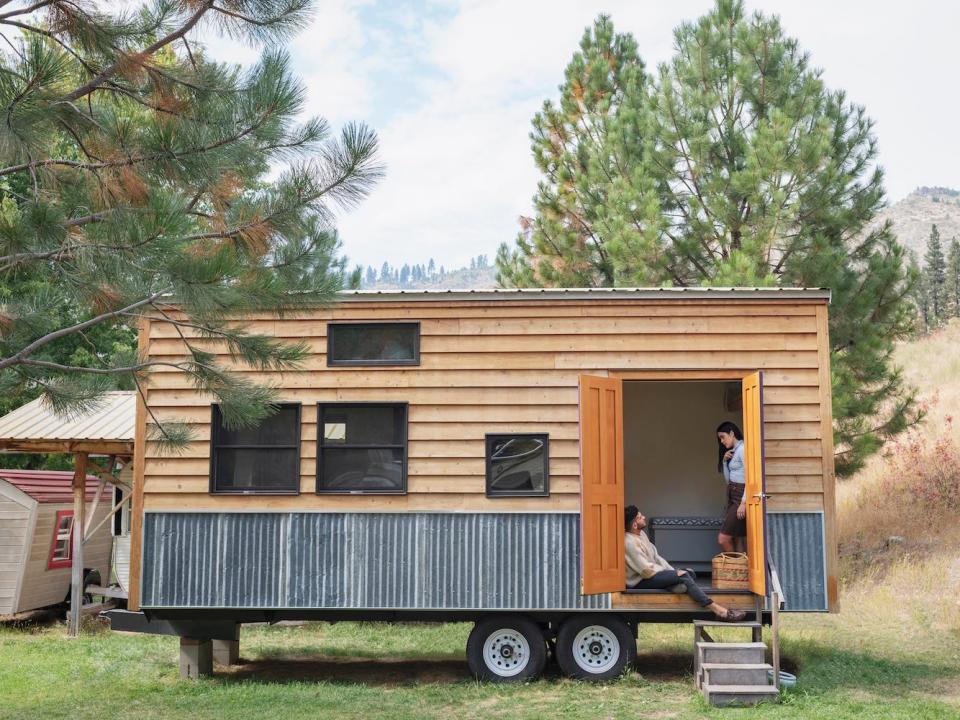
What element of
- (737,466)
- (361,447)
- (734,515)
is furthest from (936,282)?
(361,447)

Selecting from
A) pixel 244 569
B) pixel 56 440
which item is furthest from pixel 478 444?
pixel 56 440

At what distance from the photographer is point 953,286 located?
46312 millimetres

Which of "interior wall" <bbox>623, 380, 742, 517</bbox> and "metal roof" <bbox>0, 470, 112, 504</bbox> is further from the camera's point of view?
"metal roof" <bbox>0, 470, 112, 504</bbox>

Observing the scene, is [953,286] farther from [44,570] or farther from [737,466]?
[44,570]

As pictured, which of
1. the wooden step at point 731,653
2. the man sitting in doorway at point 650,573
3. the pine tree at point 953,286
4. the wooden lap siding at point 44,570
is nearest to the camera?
the wooden step at point 731,653

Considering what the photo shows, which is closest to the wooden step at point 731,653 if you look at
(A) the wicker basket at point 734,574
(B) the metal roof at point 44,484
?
(A) the wicker basket at point 734,574

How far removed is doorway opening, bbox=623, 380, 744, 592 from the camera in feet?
38.7

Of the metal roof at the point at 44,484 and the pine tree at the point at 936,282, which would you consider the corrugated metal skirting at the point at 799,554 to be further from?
the pine tree at the point at 936,282

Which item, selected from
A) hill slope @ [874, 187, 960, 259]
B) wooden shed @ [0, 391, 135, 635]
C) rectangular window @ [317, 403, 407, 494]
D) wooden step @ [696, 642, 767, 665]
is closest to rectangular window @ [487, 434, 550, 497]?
rectangular window @ [317, 403, 407, 494]

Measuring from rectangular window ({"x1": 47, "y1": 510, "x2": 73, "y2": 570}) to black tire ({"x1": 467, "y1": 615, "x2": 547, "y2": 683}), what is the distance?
7647mm

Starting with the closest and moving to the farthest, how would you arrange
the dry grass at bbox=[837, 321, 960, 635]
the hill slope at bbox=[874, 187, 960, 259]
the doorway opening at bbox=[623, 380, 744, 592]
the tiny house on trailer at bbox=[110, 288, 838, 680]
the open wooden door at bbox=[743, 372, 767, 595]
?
the open wooden door at bbox=[743, 372, 767, 595], the tiny house on trailer at bbox=[110, 288, 838, 680], the doorway opening at bbox=[623, 380, 744, 592], the dry grass at bbox=[837, 321, 960, 635], the hill slope at bbox=[874, 187, 960, 259]

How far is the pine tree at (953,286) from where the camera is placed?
44847mm

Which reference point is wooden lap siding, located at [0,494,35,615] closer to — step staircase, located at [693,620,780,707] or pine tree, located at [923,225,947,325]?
step staircase, located at [693,620,780,707]

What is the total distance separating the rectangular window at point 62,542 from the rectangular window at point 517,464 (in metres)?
7.87
